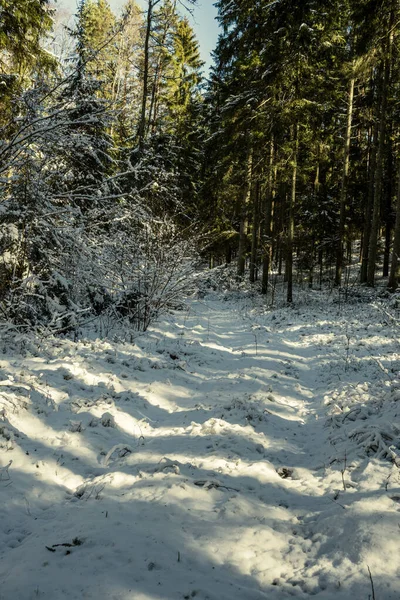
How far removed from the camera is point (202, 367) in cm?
735

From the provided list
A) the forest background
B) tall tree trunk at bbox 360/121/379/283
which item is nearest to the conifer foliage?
the forest background

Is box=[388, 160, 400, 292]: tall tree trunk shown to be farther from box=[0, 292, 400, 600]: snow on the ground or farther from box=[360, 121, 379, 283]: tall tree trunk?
box=[0, 292, 400, 600]: snow on the ground

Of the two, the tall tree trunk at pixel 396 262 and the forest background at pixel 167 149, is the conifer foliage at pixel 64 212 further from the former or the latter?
the tall tree trunk at pixel 396 262

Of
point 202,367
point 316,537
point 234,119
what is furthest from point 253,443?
point 234,119

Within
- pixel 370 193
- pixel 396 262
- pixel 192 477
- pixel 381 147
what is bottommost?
pixel 192 477

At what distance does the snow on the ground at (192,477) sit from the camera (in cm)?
236

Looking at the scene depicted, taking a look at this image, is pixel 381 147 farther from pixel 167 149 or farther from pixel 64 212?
pixel 64 212

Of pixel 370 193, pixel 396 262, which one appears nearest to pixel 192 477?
pixel 396 262

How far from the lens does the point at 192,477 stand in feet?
11.7

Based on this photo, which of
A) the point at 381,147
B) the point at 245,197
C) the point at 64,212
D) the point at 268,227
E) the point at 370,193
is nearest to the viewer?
the point at 64,212

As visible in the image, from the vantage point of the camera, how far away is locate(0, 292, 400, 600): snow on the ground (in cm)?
236

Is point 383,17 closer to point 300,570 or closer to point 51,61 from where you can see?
point 51,61

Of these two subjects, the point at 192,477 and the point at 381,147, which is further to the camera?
the point at 381,147

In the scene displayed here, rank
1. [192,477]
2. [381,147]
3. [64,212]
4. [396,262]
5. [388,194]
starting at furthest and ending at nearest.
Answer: [388,194] < [381,147] < [396,262] < [64,212] < [192,477]
